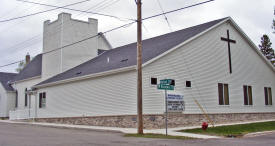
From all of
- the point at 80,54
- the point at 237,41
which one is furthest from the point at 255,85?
the point at 80,54

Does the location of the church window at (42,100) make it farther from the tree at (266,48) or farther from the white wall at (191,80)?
the tree at (266,48)

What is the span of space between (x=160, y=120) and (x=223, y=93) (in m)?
7.24

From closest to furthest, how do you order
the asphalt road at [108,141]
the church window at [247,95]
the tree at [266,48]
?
the asphalt road at [108,141] → the church window at [247,95] → the tree at [266,48]

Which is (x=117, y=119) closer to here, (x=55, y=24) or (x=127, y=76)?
(x=127, y=76)

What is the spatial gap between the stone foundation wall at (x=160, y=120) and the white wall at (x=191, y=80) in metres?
0.38

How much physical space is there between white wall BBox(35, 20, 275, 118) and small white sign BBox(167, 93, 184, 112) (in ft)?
1.56

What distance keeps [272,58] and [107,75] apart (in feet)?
123

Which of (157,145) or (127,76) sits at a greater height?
(127,76)

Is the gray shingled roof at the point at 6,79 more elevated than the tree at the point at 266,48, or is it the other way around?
the tree at the point at 266,48

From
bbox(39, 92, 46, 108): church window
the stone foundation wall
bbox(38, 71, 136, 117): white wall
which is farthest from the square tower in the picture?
the stone foundation wall

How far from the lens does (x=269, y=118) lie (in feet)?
97.8

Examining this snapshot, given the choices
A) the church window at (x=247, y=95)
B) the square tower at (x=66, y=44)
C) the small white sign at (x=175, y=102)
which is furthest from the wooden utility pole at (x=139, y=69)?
the square tower at (x=66, y=44)

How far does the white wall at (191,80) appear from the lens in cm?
2155

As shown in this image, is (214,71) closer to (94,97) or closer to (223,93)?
(223,93)
